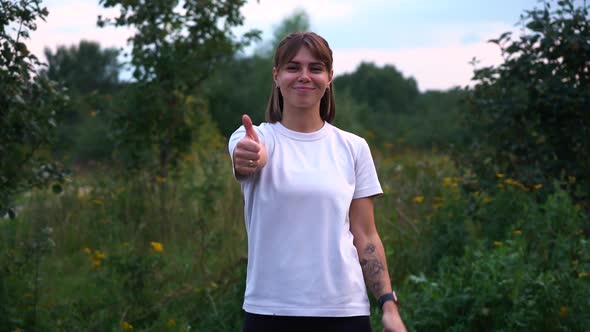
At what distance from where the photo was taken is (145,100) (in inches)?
300

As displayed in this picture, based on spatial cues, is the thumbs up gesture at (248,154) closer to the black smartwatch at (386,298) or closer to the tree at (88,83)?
the black smartwatch at (386,298)

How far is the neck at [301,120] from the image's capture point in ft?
8.24

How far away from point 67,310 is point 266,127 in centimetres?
246

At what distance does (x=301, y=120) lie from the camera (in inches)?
99.0

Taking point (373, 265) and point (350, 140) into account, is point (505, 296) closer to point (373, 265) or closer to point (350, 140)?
point (373, 265)

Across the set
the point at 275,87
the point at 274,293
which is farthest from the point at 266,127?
the point at 274,293

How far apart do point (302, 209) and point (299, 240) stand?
0.09 metres

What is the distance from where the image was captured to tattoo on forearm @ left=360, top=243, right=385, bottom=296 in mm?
2557

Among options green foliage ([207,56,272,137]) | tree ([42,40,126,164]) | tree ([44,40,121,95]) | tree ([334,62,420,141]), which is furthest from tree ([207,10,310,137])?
tree ([44,40,121,95])

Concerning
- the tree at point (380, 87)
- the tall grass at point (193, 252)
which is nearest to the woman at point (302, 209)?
the tall grass at point (193, 252)

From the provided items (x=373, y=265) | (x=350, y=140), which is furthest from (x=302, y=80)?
(x=373, y=265)

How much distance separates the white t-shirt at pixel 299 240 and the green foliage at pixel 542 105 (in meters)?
4.38

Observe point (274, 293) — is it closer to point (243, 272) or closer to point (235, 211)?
point (243, 272)

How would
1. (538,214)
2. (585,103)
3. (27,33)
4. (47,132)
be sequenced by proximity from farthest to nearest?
(585,103) < (538,214) < (47,132) < (27,33)
